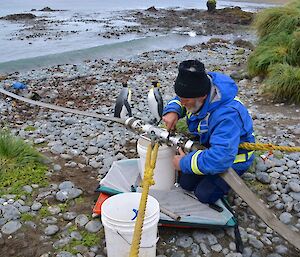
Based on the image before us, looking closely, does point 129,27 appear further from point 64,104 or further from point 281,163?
point 281,163

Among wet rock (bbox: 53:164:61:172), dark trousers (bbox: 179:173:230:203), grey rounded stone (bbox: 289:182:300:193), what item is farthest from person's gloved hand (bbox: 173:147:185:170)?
wet rock (bbox: 53:164:61:172)

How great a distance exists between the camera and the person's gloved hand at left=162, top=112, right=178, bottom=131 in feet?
14.1

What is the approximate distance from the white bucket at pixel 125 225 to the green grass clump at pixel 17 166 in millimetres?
1544

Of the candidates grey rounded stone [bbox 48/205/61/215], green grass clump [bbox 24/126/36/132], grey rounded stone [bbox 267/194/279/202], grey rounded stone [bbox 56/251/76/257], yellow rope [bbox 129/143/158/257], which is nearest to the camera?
yellow rope [bbox 129/143/158/257]

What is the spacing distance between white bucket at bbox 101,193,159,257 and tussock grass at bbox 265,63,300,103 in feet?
16.5

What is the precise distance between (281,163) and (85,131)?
2985 mm

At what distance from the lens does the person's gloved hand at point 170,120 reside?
14.1 feet

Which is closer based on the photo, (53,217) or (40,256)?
(40,256)

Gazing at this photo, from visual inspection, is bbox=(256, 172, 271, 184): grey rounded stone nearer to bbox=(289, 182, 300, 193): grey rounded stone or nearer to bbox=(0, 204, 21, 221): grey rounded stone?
bbox=(289, 182, 300, 193): grey rounded stone

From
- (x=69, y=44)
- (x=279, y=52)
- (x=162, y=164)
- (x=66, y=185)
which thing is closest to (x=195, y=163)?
(x=162, y=164)

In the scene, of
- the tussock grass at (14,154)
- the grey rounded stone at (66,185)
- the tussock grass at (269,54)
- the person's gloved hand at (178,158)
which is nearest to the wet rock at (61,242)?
the grey rounded stone at (66,185)

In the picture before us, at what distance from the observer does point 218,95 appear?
148 inches

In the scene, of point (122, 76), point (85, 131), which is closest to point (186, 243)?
point (85, 131)

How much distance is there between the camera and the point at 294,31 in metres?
9.20
